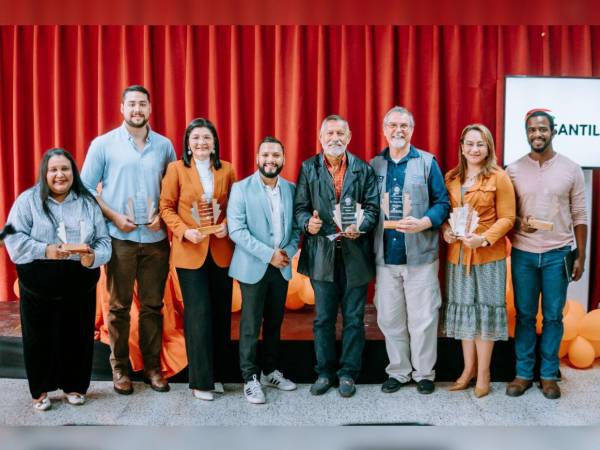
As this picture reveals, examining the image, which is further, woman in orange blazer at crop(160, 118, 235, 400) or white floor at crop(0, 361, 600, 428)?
woman in orange blazer at crop(160, 118, 235, 400)

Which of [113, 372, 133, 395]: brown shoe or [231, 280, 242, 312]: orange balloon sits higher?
[231, 280, 242, 312]: orange balloon

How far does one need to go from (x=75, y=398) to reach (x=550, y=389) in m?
2.50

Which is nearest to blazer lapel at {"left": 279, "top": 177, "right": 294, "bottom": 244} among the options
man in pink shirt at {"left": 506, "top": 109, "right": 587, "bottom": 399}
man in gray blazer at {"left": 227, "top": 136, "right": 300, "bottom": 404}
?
man in gray blazer at {"left": 227, "top": 136, "right": 300, "bottom": 404}

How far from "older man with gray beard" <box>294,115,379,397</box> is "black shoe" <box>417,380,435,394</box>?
375 millimetres

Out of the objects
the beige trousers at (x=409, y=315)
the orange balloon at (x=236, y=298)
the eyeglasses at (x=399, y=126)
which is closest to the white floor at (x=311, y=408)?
the beige trousers at (x=409, y=315)

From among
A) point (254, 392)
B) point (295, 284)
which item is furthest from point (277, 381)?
point (295, 284)

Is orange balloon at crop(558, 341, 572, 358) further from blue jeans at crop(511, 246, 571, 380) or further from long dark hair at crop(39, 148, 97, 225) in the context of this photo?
long dark hair at crop(39, 148, 97, 225)

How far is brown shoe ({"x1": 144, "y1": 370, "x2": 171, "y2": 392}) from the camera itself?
3.07 meters

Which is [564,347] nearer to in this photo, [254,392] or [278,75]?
[254,392]

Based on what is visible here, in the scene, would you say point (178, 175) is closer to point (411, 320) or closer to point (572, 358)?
point (411, 320)

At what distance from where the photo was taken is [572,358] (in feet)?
11.2

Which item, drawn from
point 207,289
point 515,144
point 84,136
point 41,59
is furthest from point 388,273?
point 41,59

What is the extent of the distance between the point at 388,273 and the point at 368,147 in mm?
1679

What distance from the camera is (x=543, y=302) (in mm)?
2982
